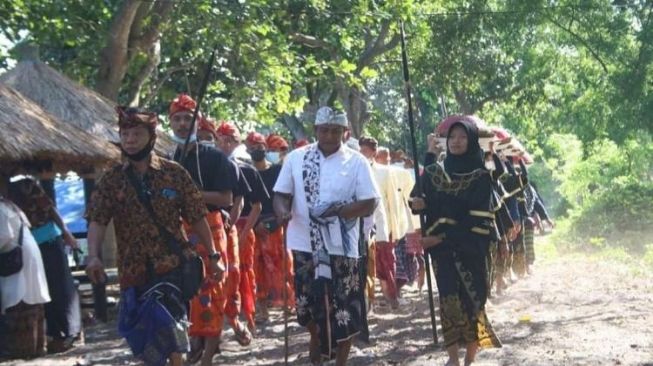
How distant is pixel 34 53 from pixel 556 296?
7184 millimetres

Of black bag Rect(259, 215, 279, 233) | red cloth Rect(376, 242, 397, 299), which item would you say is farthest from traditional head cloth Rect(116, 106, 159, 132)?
red cloth Rect(376, 242, 397, 299)

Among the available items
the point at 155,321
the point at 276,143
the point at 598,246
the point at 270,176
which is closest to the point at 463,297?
the point at 155,321

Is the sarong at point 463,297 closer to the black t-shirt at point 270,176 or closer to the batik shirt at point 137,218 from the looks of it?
the batik shirt at point 137,218

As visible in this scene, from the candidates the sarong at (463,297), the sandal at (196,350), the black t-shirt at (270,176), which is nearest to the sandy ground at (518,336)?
the sarong at (463,297)

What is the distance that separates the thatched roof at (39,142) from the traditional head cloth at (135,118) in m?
4.18

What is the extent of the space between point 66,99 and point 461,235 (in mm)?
7363

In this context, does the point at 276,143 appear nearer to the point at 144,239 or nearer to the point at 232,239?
the point at 232,239

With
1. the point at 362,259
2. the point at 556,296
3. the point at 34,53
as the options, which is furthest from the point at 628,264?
the point at 362,259

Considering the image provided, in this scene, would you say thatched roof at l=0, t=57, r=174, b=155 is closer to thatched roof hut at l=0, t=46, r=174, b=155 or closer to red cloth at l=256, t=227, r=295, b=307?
thatched roof hut at l=0, t=46, r=174, b=155

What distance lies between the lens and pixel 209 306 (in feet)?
25.4

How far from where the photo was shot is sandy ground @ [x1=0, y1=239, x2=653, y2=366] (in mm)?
8492

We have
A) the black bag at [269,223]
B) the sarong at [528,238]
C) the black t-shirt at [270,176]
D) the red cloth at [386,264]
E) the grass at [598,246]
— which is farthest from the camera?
the grass at [598,246]

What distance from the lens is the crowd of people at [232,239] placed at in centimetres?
623

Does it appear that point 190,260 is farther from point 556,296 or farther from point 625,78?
point 625,78
